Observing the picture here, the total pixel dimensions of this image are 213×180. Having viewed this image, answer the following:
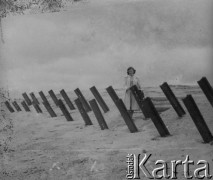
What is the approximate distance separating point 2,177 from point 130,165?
1.99 meters

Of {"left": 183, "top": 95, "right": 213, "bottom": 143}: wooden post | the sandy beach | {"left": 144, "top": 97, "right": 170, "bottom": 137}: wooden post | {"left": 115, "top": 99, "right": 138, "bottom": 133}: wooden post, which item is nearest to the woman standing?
the sandy beach

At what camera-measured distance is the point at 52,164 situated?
20.6ft

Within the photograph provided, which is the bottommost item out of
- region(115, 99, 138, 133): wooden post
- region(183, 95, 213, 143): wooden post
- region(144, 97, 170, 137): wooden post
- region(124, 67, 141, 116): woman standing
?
region(183, 95, 213, 143): wooden post

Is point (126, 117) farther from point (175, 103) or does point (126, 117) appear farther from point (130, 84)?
point (130, 84)

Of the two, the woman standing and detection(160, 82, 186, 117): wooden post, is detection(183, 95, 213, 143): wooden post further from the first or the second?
the woman standing

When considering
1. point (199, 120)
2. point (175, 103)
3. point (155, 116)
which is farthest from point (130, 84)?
point (199, 120)

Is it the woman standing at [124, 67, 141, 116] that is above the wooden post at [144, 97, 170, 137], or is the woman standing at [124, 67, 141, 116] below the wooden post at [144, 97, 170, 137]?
above

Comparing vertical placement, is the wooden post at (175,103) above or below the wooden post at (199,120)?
above

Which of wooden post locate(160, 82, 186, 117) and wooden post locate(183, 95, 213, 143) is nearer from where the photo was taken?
wooden post locate(183, 95, 213, 143)

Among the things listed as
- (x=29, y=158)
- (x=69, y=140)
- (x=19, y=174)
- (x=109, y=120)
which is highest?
(x=109, y=120)

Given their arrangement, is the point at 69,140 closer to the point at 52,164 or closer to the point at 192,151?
the point at 52,164

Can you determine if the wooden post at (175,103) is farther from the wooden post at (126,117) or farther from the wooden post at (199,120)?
the wooden post at (199,120)

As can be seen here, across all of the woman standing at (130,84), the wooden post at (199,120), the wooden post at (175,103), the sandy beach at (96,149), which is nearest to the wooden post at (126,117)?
the sandy beach at (96,149)

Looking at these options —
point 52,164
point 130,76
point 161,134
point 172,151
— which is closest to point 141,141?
point 161,134
